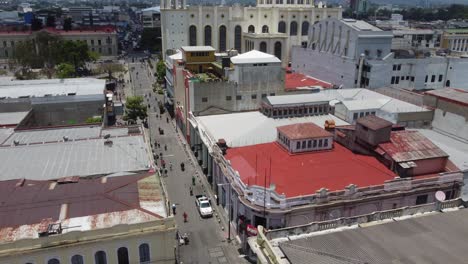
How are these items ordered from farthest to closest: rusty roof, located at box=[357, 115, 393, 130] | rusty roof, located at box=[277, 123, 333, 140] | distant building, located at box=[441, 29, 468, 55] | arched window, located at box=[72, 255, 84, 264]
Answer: distant building, located at box=[441, 29, 468, 55] < rusty roof, located at box=[277, 123, 333, 140] < rusty roof, located at box=[357, 115, 393, 130] < arched window, located at box=[72, 255, 84, 264]

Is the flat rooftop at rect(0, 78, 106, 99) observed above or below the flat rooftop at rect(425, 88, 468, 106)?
below

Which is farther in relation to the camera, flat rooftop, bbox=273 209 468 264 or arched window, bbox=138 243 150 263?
arched window, bbox=138 243 150 263

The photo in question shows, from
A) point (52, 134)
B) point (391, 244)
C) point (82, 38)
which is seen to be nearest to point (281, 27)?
point (52, 134)

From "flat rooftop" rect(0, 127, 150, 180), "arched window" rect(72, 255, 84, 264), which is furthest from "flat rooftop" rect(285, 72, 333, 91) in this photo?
"arched window" rect(72, 255, 84, 264)

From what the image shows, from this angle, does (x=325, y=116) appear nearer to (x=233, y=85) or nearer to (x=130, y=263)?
(x=233, y=85)

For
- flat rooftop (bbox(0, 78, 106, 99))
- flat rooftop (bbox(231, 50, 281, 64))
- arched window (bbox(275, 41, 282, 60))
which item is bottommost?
flat rooftop (bbox(0, 78, 106, 99))

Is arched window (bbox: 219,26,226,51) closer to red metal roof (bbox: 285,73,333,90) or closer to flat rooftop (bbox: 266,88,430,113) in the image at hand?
red metal roof (bbox: 285,73,333,90)

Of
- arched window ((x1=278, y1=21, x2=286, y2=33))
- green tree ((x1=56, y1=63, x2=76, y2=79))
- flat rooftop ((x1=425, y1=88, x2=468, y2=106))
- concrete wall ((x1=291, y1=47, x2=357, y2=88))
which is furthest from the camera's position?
arched window ((x1=278, y1=21, x2=286, y2=33))

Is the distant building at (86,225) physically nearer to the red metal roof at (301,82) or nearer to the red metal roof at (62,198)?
the red metal roof at (62,198)
